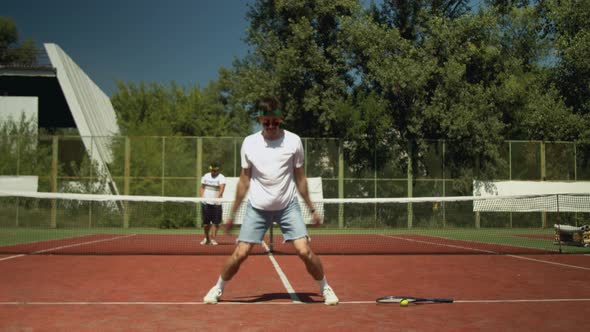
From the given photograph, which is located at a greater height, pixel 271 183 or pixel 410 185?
pixel 410 185

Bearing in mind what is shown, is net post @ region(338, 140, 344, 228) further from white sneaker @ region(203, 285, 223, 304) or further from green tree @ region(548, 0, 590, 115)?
white sneaker @ region(203, 285, 223, 304)

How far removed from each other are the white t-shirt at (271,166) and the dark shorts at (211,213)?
876 centimetres

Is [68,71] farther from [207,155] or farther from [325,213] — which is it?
[325,213]

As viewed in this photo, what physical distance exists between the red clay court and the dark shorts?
2335mm

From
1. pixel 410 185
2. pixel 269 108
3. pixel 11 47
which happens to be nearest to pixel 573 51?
pixel 410 185

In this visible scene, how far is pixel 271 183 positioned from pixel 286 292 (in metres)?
1.94

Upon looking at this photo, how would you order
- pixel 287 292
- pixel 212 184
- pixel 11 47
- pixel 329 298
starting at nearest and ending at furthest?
pixel 329 298
pixel 287 292
pixel 212 184
pixel 11 47

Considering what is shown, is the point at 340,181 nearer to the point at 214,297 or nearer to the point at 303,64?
the point at 303,64

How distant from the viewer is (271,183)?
5.91m

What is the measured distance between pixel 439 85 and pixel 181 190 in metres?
12.0

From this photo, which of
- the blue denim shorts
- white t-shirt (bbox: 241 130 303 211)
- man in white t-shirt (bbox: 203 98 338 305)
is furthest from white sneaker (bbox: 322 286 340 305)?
white t-shirt (bbox: 241 130 303 211)

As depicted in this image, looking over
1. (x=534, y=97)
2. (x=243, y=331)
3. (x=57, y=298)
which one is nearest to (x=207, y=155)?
(x=534, y=97)

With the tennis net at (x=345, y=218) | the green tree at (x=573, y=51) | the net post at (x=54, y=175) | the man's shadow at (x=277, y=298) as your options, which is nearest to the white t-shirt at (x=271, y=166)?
the man's shadow at (x=277, y=298)

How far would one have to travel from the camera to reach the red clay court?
548 cm
